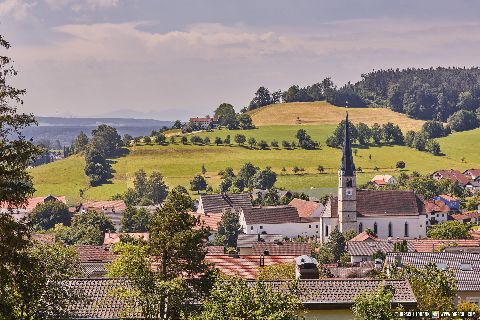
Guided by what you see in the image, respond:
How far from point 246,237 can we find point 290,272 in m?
50.4

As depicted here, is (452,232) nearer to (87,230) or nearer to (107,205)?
(87,230)

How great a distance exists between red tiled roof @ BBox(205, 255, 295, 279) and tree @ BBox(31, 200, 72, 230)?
65.5m

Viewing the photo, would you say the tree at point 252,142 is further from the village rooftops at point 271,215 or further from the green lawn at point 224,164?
the village rooftops at point 271,215

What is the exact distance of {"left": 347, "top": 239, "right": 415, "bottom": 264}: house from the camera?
75.7 metres

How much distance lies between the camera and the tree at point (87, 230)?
96.6 metres

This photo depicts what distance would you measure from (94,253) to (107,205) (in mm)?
63520

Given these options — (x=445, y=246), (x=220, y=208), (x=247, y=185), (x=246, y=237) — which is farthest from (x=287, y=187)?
(x=445, y=246)

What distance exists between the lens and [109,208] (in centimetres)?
12950

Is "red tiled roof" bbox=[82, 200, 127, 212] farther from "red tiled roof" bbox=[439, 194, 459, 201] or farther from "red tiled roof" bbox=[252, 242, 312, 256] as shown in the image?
"red tiled roof" bbox=[439, 194, 459, 201]

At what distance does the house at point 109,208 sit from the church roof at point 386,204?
3049cm

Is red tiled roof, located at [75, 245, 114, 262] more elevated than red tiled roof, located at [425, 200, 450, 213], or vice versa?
red tiled roof, located at [75, 245, 114, 262]

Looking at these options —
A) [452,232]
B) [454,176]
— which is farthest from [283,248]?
[454,176]

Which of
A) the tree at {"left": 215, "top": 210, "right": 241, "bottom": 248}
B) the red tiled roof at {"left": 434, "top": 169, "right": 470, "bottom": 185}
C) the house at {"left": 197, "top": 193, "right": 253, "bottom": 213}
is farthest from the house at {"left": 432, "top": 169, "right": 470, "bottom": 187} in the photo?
the tree at {"left": 215, "top": 210, "right": 241, "bottom": 248}

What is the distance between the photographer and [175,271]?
30.5 m
